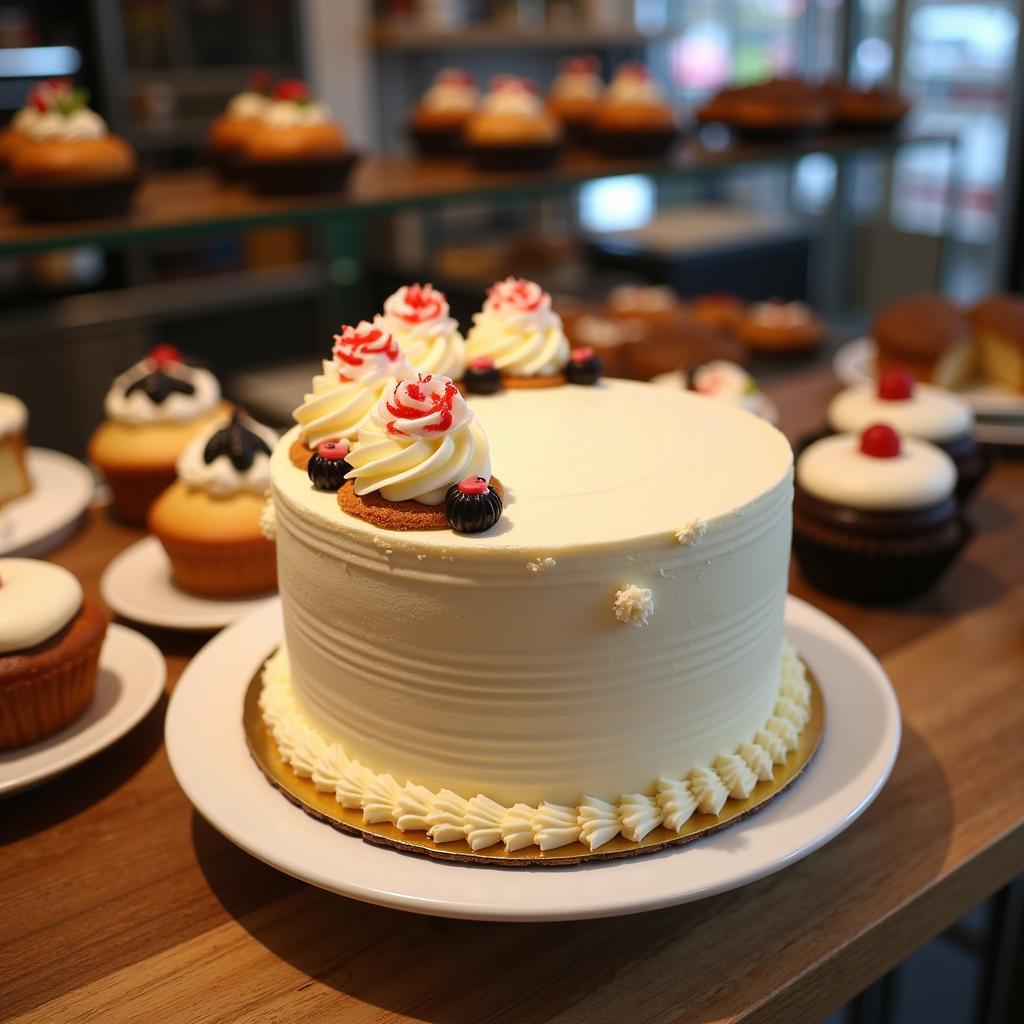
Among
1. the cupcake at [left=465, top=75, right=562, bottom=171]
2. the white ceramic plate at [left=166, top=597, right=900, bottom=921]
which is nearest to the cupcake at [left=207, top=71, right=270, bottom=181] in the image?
the cupcake at [left=465, top=75, right=562, bottom=171]

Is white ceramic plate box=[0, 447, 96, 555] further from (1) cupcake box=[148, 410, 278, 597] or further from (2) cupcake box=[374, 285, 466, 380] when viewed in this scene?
(2) cupcake box=[374, 285, 466, 380]

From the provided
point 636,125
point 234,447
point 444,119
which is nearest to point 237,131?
point 444,119

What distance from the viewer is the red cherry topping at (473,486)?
2.92ft

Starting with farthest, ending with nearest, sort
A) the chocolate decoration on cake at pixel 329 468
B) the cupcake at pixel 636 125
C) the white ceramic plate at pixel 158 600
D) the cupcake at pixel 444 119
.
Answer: the cupcake at pixel 444 119 → the cupcake at pixel 636 125 → the white ceramic plate at pixel 158 600 → the chocolate decoration on cake at pixel 329 468

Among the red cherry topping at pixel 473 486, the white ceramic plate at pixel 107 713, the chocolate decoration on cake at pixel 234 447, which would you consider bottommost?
the white ceramic plate at pixel 107 713

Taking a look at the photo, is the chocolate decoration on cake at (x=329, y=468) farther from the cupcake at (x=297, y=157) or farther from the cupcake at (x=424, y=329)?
the cupcake at (x=297, y=157)

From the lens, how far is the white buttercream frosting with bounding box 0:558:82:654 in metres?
1.12

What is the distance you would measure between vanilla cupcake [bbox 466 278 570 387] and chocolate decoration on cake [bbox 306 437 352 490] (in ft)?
0.99

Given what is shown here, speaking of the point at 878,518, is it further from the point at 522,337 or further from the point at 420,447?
the point at 420,447

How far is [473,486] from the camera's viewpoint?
89 cm

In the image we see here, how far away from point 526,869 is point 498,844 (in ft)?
0.12

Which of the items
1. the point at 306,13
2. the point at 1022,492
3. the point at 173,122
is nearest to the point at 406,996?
the point at 1022,492

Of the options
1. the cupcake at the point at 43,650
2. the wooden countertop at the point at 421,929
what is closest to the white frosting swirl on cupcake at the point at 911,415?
the wooden countertop at the point at 421,929

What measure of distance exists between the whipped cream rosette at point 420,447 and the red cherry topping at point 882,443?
75 centimetres
